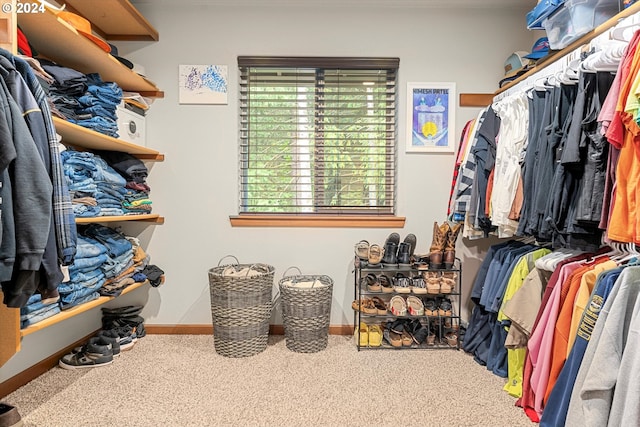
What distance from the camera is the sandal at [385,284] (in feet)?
8.15

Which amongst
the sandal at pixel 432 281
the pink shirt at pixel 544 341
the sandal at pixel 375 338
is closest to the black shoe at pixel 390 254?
the sandal at pixel 432 281

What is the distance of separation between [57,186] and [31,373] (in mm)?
1321

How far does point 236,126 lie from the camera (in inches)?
111

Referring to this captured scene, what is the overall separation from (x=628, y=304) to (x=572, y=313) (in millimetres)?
256

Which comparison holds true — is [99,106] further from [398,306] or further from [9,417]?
[398,306]

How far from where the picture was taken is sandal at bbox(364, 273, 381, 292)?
2.49 metres

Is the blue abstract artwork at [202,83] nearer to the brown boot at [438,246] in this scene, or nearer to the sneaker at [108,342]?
the sneaker at [108,342]

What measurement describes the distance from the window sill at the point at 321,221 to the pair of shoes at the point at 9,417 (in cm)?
156

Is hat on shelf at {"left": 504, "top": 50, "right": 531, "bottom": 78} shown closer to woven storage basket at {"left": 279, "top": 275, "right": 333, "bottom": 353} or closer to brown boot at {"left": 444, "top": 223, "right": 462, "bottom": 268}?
brown boot at {"left": 444, "top": 223, "right": 462, "bottom": 268}

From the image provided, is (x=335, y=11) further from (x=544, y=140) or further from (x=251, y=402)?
(x=251, y=402)

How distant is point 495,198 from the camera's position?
2137mm

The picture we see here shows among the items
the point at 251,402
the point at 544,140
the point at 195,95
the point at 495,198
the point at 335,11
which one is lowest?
the point at 251,402

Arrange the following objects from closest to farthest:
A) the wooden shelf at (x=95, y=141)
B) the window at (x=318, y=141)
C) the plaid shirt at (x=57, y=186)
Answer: the plaid shirt at (x=57, y=186) → the wooden shelf at (x=95, y=141) → the window at (x=318, y=141)

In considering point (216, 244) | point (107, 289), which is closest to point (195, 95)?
point (216, 244)
